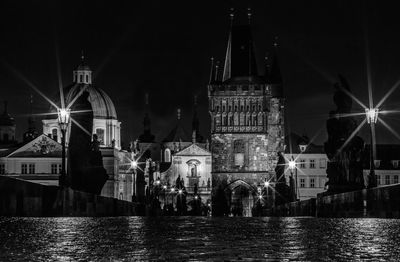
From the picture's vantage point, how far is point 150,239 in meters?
10.4

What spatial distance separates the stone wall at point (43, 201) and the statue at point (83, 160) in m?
7.62

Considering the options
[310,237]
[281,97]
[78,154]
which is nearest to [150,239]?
[310,237]

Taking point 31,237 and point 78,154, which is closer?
point 31,237

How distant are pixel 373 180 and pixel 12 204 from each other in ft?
50.8

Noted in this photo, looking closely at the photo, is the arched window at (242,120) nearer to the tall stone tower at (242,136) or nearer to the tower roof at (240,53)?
the tall stone tower at (242,136)

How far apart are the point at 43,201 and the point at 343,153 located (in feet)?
41.0

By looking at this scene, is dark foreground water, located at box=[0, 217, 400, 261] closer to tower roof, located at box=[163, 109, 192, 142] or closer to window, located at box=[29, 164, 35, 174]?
window, located at box=[29, 164, 35, 174]

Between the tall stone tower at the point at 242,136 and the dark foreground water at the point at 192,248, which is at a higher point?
the tall stone tower at the point at 242,136

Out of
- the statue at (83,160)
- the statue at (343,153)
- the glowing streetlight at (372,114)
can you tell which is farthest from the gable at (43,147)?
the statue at (343,153)

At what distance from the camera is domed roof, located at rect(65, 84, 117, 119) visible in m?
141

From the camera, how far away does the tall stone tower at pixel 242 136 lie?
409 ft

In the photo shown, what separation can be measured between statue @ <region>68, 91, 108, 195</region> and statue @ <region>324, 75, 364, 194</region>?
11167 mm

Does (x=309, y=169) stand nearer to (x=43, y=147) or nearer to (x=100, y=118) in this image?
(x=100, y=118)

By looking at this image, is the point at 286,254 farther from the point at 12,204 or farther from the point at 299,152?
the point at 299,152
